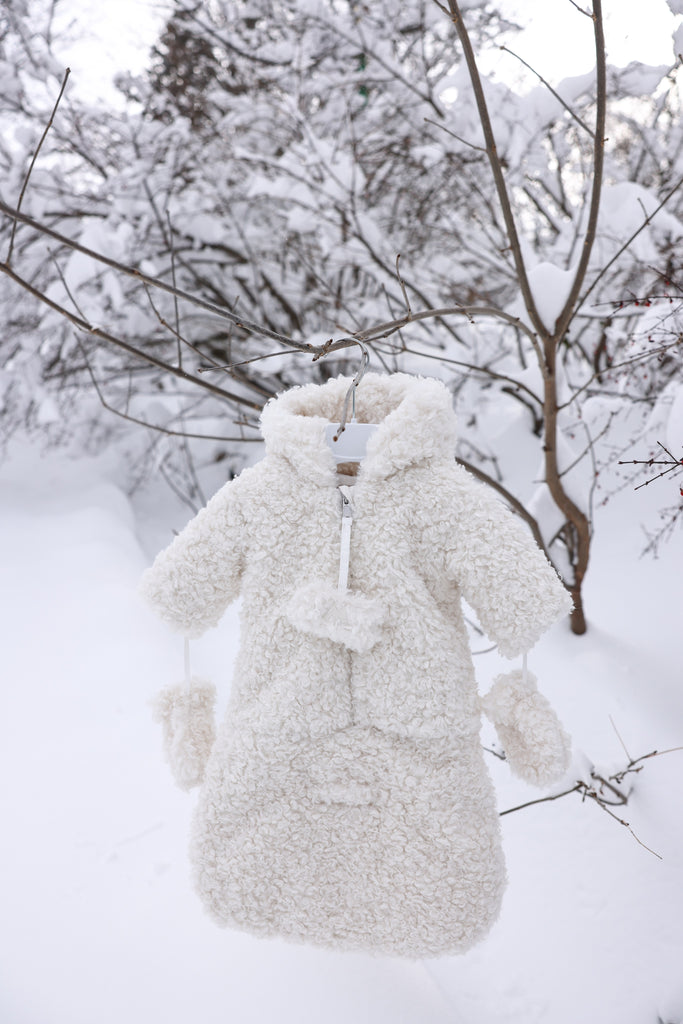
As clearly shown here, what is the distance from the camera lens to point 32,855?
1.31 metres

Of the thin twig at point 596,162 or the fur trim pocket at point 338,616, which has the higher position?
the thin twig at point 596,162

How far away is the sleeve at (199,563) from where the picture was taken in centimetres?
88

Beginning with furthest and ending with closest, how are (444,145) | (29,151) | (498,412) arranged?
(498,412), (29,151), (444,145)

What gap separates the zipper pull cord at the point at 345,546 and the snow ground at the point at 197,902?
738 mm

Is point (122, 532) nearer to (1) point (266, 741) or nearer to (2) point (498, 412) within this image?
(2) point (498, 412)

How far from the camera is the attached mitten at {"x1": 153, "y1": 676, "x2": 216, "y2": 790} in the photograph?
0.93 meters

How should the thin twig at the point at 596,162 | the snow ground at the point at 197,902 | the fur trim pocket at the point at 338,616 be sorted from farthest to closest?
1. the snow ground at the point at 197,902
2. the thin twig at the point at 596,162
3. the fur trim pocket at the point at 338,616

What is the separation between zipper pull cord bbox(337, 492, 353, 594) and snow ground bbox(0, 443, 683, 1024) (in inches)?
29.1

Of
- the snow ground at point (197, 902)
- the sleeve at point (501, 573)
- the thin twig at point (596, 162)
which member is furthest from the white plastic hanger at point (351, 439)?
the snow ground at point (197, 902)

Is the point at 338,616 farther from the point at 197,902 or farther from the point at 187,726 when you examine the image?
the point at 197,902

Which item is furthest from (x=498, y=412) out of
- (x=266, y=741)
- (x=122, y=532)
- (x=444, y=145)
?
(x=266, y=741)

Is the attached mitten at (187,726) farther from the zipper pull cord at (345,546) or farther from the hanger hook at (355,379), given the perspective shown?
the hanger hook at (355,379)

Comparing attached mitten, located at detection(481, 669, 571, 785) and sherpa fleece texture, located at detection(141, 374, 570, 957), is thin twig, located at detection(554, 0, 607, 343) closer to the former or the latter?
sherpa fleece texture, located at detection(141, 374, 570, 957)

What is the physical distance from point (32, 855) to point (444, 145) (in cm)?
230
